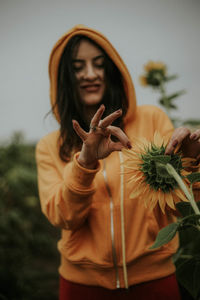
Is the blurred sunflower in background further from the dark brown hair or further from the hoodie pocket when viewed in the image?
the hoodie pocket

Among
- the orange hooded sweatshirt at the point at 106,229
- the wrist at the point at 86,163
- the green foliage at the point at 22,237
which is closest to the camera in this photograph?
the wrist at the point at 86,163

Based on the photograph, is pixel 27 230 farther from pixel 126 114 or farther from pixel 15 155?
pixel 126 114

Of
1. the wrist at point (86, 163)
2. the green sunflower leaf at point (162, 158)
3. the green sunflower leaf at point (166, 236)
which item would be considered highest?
the green sunflower leaf at point (162, 158)

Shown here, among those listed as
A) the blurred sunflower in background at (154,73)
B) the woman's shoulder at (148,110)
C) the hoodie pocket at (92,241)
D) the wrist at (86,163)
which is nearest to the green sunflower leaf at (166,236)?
the wrist at (86,163)

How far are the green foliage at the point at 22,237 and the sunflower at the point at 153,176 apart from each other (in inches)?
66.5

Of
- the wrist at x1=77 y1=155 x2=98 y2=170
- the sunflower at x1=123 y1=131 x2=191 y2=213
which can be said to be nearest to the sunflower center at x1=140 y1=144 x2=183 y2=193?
the sunflower at x1=123 y1=131 x2=191 y2=213

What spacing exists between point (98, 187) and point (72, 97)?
1.46ft

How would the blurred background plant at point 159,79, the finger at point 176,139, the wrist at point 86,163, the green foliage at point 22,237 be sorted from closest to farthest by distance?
the finger at point 176,139, the wrist at point 86,163, the blurred background plant at point 159,79, the green foliage at point 22,237

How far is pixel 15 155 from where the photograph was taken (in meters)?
3.53

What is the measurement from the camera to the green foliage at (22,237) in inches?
86.4

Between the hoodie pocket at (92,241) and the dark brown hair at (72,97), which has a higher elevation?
the dark brown hair at (72,97)

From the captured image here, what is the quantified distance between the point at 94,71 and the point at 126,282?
0.81m

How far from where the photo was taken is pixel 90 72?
1155 mm

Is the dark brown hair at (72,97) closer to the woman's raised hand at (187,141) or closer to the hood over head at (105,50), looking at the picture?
the hood over head at (105,50)
